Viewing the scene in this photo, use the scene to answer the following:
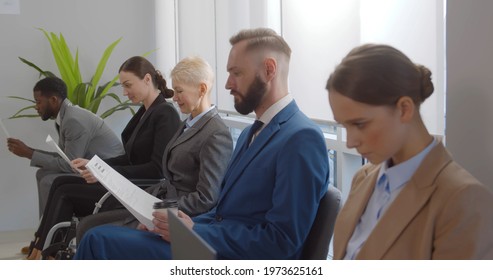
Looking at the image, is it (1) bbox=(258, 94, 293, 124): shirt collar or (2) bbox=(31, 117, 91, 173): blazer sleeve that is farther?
(2) bbox=(31, 117, 91, 173): blazer sleeve

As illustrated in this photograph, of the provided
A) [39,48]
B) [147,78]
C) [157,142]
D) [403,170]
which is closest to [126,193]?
[157,142]

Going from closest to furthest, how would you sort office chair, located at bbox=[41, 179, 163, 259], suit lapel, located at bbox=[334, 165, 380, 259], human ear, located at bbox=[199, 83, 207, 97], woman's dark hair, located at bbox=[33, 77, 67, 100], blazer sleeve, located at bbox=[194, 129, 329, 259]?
suit lapel, located at bbox=[334, 165, 380, 259], blazer sleeve, located at bbox=[194, 129, 329, 259], human ear, located at bbox=[199, 83, 207, 97], office chair, located at bbox=[41, 179, 163, 259], woman's dark hair, located at bbox=[33, 77, 67, 100]

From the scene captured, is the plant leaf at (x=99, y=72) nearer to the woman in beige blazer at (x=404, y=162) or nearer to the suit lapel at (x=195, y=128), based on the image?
the suit lapel at (x=195, y=128)

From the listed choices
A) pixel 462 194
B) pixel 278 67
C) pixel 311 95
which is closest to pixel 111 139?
pixel 311 95

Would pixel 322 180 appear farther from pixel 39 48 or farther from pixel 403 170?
pixel 39 48

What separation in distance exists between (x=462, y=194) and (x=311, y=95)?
5.96 ft

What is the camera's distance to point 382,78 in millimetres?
1412

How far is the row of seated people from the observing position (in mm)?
1364

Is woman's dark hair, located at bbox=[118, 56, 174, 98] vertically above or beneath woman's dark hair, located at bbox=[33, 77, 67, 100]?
above

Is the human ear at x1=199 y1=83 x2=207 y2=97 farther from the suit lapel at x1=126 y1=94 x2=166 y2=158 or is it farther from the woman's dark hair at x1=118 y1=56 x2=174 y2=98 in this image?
the woman's dark hair at x1=118 y1=56 x2=174 y2=98

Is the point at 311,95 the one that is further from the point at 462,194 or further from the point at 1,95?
the point at 1,95

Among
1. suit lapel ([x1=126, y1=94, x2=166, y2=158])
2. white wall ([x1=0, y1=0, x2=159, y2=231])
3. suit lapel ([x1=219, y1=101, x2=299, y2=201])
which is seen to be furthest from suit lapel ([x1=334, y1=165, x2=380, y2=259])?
white wall ([x1=0, y1=0, x2=159, y2=231])
